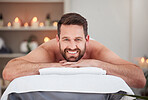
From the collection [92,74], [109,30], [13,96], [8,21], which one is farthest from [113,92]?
[8,21]

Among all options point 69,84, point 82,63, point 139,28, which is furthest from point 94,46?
point 139,28

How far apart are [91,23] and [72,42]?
219 cm

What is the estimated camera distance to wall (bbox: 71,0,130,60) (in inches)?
138

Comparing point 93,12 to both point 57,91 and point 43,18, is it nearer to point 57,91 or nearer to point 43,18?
point 43,18

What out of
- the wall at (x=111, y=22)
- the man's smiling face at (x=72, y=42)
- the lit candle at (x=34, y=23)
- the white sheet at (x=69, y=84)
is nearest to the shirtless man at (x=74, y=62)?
the man's smiling face at (x=72, y=42)

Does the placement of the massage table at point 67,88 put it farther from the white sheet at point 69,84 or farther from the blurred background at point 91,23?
the blurred background at point 91,23

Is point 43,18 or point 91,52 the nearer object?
point 91,52

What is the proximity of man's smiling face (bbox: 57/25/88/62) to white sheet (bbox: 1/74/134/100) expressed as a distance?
0.32 metres

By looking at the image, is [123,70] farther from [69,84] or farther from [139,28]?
[139,28]

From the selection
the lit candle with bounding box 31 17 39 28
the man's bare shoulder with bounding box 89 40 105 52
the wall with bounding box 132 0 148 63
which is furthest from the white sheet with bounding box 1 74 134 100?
the wall with bounding box 132 0 148 63

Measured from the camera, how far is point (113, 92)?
105cm

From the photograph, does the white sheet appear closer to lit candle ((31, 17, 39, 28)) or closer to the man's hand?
the man's hand

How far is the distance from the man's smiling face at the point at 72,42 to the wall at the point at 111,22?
2.14 m

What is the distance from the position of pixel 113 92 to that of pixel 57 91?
0.80 feet
